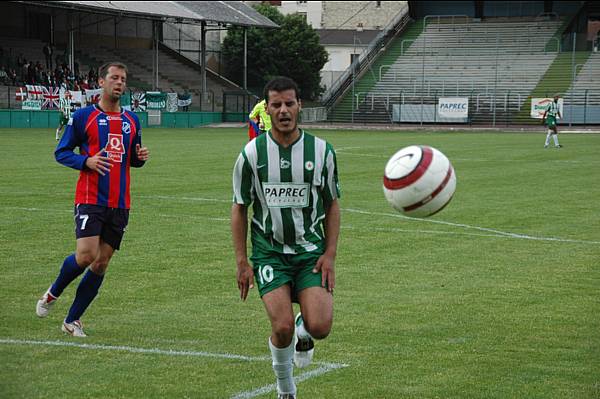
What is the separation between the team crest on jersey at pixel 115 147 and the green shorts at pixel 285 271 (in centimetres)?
231

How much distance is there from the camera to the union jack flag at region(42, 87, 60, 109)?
48719 millimetres

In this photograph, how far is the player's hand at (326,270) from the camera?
20.9 ft

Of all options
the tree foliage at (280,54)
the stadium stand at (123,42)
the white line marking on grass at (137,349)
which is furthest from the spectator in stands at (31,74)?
the white line marking on grass at (137,349)

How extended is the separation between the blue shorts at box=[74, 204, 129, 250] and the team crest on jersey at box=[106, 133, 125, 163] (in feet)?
1.41

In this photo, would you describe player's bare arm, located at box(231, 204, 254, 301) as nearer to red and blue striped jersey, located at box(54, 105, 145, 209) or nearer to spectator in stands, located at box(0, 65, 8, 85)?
red and blue striped jersey, located at box(54, 105, 145, 209)

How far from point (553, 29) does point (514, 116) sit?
1099cm

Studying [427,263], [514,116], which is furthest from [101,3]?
[427,263]

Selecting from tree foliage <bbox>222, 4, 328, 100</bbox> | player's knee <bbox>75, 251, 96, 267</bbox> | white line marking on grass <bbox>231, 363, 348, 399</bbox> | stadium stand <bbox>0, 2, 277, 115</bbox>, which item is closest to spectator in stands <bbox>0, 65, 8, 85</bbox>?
stadium stand <bbox>0, 2, 277, 115</bbox>

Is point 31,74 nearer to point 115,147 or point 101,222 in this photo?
point 115,147

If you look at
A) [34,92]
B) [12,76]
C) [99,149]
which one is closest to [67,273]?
[99,149]

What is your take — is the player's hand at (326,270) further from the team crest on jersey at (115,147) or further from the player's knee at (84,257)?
the team crest on jersey at (115,147)

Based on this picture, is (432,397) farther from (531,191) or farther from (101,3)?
(101,3)

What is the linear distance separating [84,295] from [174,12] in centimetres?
4861

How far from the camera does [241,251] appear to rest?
6.36 metres
